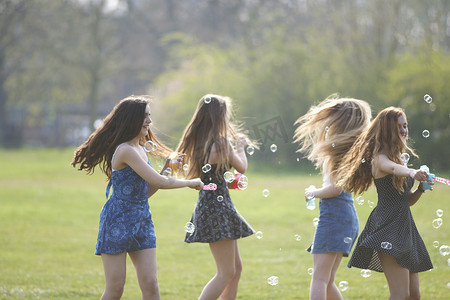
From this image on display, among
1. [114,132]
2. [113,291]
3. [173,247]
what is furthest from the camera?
[173,247]

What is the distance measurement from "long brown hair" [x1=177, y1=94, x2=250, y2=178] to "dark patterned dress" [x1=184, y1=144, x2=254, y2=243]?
0.07m

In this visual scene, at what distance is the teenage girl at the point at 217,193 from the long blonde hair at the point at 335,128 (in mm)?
546

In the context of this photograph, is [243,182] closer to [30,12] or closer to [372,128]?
[372,128]

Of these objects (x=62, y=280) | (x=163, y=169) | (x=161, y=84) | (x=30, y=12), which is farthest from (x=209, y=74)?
(x=163, y=169)

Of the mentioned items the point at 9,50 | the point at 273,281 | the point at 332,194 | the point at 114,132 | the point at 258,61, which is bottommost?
the point at 273,281

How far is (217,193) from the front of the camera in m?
4.37

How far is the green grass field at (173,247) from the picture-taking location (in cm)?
588

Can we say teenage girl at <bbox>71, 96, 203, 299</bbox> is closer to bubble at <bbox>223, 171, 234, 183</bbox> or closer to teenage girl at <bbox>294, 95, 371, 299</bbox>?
bubble at <bbox>223, 171, 234, 183</bbox>

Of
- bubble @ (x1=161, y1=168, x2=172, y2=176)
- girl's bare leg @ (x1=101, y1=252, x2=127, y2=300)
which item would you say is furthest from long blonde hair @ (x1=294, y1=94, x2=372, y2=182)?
girl's bare leg @ (x1=101, y1=252, x2=127, y2=300)

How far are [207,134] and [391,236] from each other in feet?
4.63

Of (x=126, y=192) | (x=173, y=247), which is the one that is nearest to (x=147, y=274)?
(x=126, y=192)

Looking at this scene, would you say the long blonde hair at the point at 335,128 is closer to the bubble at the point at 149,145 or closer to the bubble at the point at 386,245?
the bubble at the point at 386,245

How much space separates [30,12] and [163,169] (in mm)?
31520

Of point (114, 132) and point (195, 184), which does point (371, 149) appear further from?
point (114, 132)
